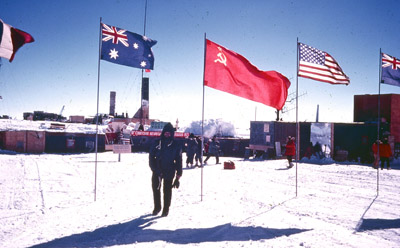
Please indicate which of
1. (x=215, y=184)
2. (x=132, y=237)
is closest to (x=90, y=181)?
(x=215, y=184)

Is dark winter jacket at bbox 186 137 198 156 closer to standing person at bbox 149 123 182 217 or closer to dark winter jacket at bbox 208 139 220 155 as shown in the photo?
dark winter jacket at bbox 208 139 220 155

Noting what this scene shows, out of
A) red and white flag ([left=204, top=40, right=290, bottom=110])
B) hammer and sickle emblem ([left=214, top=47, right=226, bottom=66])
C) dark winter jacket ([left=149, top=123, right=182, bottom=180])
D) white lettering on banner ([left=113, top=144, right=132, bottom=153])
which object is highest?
hammer and sickle emblem ([left=214, top=47, right=226, bottom=66])

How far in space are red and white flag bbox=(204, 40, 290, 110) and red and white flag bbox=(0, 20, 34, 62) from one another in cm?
470

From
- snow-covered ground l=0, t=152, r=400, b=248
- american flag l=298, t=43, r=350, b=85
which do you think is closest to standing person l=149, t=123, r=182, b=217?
snow-covered ground l=0, t=152, r=400, b=248

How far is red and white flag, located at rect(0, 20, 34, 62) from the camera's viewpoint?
642 centimetres

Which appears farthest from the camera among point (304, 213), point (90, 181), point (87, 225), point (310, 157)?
point (310, 157)

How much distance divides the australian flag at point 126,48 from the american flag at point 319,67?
4594mm

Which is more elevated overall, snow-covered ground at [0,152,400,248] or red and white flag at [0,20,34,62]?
red and white flag at [0,20,34,62]

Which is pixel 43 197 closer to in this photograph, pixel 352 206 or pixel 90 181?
pixel 90 181

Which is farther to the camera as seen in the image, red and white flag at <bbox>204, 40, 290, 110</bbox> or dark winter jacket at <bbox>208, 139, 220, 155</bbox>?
dark winter jacket at <bbox>208, 139, 220, 155</bbox>

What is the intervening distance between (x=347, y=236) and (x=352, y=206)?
2372 mm

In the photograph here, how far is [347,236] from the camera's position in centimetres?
435

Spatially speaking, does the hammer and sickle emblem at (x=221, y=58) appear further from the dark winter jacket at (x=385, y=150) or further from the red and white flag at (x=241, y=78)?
the dark winter jacket at (x=385, y=150)

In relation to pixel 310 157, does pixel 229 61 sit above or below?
above
